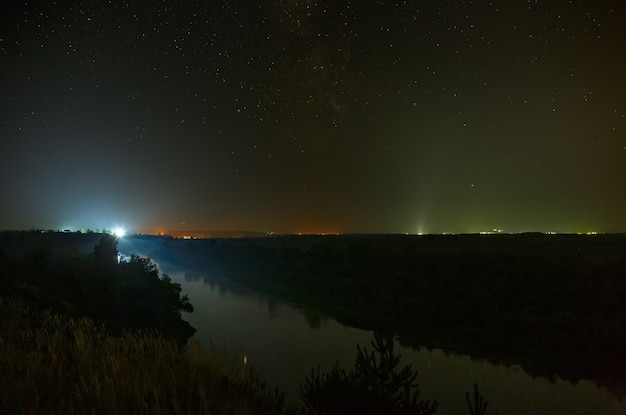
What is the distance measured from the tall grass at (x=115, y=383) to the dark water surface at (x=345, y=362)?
Result: 32.5 inches

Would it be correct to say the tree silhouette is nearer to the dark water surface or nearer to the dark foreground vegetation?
the dark foreground vegetation

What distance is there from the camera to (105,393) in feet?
17.8

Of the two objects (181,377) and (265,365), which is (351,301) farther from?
(181,377)

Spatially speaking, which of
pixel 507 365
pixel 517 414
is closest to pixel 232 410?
pixel 517 414

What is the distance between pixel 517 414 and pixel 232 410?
9155mm

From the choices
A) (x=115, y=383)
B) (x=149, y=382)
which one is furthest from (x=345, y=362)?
(x=149, y=382)

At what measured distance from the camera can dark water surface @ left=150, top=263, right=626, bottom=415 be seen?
12578 millimetres

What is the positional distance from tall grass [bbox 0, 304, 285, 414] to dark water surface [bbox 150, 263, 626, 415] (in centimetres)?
83

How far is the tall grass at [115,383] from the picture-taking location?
521cm

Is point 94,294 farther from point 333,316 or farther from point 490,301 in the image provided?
point 490,301

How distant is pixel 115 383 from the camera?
595cm

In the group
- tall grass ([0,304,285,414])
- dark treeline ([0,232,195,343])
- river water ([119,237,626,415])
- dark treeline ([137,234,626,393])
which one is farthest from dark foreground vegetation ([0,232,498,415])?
dark treeline ([137,234,626,393])

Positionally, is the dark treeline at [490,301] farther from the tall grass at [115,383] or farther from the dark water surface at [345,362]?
the tall grass at [115,383]

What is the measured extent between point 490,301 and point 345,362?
10070mm
